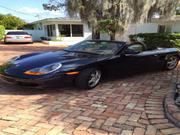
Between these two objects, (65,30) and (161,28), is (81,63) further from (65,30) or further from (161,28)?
(65,30)

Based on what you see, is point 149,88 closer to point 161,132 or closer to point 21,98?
point 161,132

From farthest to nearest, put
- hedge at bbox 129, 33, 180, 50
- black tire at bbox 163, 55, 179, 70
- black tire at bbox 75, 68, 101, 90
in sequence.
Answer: hedge at bbox 129, 33, 180, 50, black tire at bbox 163, 55, 179, 70, black tire at bbox 75, 68, 101, 90

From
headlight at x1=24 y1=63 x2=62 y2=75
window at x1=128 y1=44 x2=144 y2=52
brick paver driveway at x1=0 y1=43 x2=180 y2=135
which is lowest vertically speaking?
brick paver driveway at x1=0 y1=43 x2=180 y2=135

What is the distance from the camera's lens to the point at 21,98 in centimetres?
407

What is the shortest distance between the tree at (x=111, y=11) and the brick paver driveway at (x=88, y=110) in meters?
7.80

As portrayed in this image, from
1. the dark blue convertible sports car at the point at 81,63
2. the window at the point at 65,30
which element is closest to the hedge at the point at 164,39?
the dark blue convertible sports car at the point at 81,63

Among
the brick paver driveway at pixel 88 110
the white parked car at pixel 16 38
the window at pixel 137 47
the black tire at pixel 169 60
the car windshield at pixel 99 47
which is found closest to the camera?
the brick paver driveway at pixel 88 110

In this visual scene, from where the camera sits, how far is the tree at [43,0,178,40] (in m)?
12.0

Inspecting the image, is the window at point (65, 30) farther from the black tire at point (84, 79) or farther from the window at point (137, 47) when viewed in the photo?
the black tire at point (84, 79)

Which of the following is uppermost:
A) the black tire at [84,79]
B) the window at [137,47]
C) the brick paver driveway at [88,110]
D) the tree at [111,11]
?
the tree at [111,11]

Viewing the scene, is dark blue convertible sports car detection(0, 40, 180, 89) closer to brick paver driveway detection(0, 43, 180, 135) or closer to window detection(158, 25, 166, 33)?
brick paver driveway detection(0, 43, 180, 135)

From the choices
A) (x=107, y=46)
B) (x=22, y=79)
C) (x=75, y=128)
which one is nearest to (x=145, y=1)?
(x=107, y=46)

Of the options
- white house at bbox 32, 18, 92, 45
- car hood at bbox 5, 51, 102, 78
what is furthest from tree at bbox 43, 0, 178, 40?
white house at bbox 32, 18, 92, 45

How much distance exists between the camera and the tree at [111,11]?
39.4 feet
